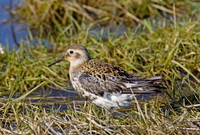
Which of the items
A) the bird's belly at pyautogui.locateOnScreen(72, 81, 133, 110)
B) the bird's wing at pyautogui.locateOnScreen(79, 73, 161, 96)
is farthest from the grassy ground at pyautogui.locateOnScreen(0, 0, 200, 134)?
the bird's wing at pyautogui.locateOnScreen(79, 73, 161, 96)

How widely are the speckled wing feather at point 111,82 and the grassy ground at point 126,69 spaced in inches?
9.7

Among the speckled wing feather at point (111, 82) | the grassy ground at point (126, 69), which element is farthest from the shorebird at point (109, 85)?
the grassy ground at point (126, 69)

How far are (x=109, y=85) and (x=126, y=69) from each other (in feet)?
5.27

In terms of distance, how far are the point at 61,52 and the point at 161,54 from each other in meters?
2.26

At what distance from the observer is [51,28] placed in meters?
10.4

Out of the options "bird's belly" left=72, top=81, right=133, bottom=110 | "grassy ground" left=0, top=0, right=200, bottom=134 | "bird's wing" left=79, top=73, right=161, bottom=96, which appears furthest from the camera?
"bird's belly" left=72, top=81, right=133, bottom=110

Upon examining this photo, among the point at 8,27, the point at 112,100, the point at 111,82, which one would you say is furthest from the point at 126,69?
the point at 8,27

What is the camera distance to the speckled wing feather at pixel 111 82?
234 inches

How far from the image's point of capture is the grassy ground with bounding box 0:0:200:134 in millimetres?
5070

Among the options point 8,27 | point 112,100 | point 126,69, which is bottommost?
point 112,100

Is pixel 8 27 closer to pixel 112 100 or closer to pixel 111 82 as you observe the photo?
pixel 111 82

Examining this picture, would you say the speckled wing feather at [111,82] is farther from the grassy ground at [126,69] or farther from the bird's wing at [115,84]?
the grassy ground at [126,69]

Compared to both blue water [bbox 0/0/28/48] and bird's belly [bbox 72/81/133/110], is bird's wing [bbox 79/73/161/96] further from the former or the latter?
blue water [bbox 0/0/28/48]

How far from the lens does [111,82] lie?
20.4 ft
